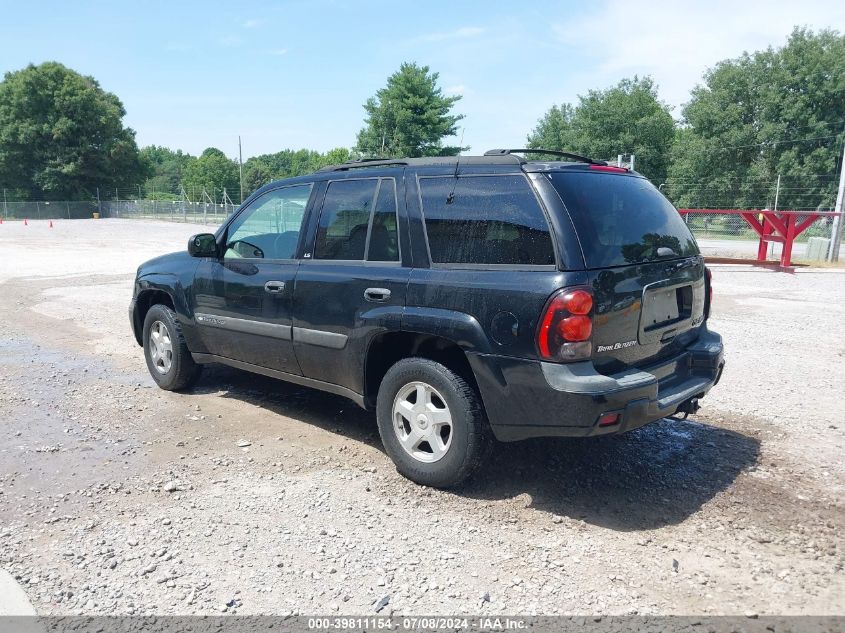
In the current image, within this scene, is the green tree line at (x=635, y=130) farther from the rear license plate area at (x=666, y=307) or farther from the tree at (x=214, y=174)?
the rear license plate area at (x=666, y=307)

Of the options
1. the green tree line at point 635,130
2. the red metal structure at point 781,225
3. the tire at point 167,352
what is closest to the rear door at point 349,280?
the tire at point 167,352

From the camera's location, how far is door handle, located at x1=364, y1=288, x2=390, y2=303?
4090 mm

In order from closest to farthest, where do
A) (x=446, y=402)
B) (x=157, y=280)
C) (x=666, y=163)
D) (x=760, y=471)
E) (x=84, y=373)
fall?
(x=446, y=402) → (x=760, y=471) → (x=157, y=280) → (x=84, y=373) → (x=666, y=163)

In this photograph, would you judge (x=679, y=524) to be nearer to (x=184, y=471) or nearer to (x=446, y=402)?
(x=446, y=402)

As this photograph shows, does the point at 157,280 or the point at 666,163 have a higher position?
the point at 666,163

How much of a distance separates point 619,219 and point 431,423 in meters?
1.62

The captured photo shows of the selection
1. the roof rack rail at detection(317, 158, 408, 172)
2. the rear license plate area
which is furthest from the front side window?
the rear license plate area

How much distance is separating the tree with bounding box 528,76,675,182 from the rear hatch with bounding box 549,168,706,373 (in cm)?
5218

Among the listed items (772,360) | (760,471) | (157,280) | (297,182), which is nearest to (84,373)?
(157,280)

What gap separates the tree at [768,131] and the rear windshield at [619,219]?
45.0 meters

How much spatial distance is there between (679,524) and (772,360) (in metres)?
4.42

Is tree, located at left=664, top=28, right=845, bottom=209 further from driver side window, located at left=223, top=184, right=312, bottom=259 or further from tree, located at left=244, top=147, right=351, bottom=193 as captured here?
tree, located at left=244, top=147, right=351, bottom=193

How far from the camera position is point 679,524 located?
11.8ft

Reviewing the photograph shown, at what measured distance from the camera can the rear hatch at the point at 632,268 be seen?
3.51 m
